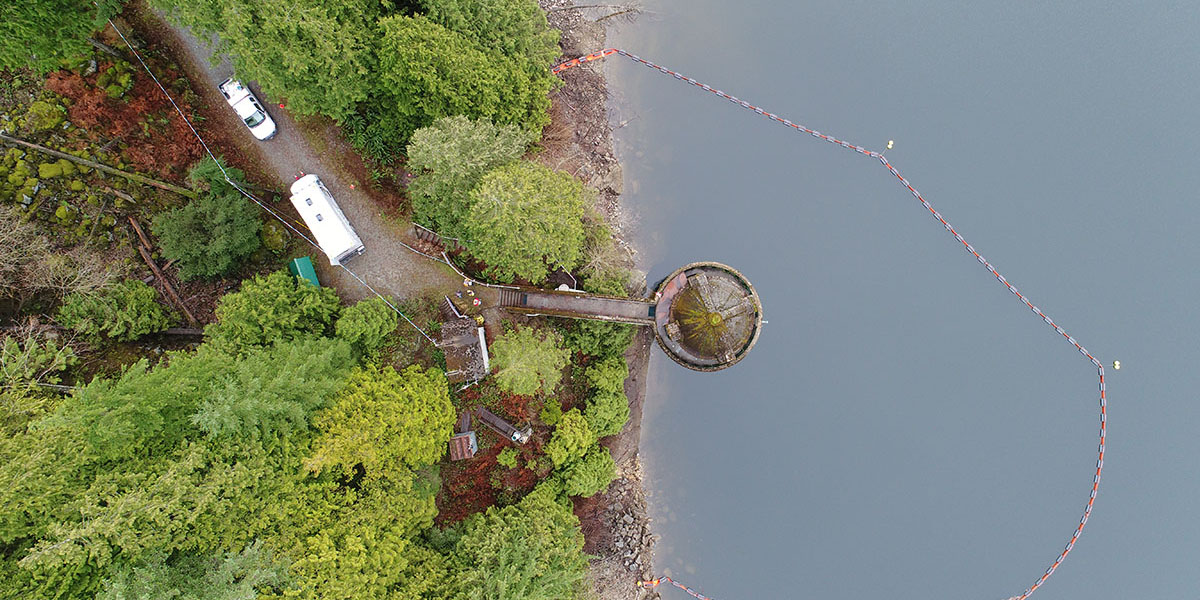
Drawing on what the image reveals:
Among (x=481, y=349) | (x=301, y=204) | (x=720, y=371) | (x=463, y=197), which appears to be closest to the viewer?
(x=463, y=197)

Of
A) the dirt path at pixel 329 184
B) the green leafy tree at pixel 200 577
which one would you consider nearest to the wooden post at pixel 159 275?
the dirt path at pixel 329 184

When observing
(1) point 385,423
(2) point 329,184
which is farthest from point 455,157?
(1) point 385,423

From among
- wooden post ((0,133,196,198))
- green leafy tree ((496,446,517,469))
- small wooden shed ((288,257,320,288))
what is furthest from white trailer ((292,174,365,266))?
green leafy tree ((496,446,517,469))

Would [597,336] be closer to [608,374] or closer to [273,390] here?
[608,374]

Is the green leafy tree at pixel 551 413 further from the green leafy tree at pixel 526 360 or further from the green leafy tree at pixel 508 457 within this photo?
the green leafy tree at pixel 508 457

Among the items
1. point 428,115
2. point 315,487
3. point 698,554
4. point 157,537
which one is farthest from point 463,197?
point 698,554

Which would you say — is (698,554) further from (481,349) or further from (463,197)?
(463,197)
